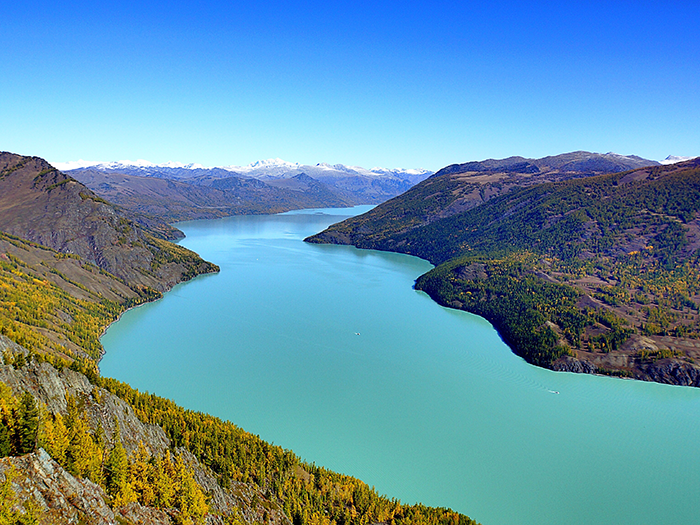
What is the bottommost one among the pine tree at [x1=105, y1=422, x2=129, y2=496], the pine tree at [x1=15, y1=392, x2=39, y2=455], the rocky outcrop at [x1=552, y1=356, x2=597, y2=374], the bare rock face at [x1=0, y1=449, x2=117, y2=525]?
the rocky outcrop at [x1=552, y1=356, x2=597, y2=374]

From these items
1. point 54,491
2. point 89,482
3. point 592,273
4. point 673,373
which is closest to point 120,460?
point 89,482

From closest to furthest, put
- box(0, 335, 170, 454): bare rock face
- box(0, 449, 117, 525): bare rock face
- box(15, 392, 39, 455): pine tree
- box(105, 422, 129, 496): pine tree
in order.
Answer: box(0, 449, 117, 525): bare rock face → box(15, 392, 39, 455): pine tree → box(105, 422, 129, 496): pine tree → box(0, 335, 170, 454): bare rock face

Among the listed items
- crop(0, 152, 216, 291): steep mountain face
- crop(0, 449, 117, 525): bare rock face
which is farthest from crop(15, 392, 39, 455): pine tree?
crop(0, 152, 216, 291): steep mountain face

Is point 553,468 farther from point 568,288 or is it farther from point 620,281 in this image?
point 620,281

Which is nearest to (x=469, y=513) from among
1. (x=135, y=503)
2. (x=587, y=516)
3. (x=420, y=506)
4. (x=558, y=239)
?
(x=420, y=506)

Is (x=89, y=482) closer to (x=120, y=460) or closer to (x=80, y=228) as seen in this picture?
(x=120, y=460)

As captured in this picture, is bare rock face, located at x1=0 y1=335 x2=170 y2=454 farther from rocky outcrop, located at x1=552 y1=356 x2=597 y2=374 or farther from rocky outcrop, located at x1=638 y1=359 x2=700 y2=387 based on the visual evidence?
rocky outcrop, located at x1=638 y1=359 x2=700 y2=387

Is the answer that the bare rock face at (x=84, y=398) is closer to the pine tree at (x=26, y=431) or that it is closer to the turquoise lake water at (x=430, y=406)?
the pine tree at (x=26, y=431)
